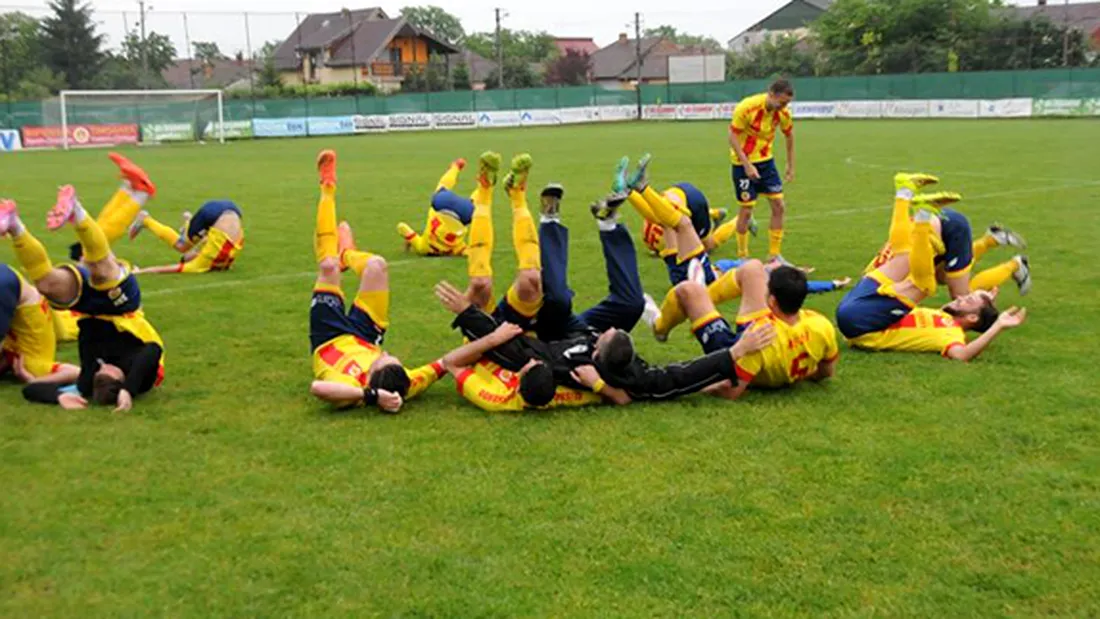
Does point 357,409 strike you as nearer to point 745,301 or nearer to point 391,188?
point 745,301

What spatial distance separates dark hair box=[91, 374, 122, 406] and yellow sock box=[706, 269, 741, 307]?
13.3 ft

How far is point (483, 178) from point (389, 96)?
4814cm

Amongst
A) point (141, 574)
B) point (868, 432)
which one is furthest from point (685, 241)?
point (141, 574)

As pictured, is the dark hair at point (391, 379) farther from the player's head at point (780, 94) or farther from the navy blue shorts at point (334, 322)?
the player's head at point (780, 94)

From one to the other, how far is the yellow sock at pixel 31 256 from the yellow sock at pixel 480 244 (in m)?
2.76

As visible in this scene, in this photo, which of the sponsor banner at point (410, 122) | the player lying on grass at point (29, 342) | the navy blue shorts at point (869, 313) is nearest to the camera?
the player lying on grass at point (29, 342)

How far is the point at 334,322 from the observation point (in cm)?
696

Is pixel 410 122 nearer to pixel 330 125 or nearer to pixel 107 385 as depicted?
pixel 330 125

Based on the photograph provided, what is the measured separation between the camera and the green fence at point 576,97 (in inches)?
1711

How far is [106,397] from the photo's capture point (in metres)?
6.73

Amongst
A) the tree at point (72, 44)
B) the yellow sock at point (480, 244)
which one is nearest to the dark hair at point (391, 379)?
the yellow sock at point (480, 244)

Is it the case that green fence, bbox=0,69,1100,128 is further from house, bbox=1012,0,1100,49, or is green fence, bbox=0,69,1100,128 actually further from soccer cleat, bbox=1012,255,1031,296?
soccer cleat, bbox=1012,255,1031,296

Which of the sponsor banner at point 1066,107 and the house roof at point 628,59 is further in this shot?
the house roof at point 628,59

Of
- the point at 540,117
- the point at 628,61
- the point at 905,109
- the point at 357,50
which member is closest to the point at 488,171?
the point at 905,109
